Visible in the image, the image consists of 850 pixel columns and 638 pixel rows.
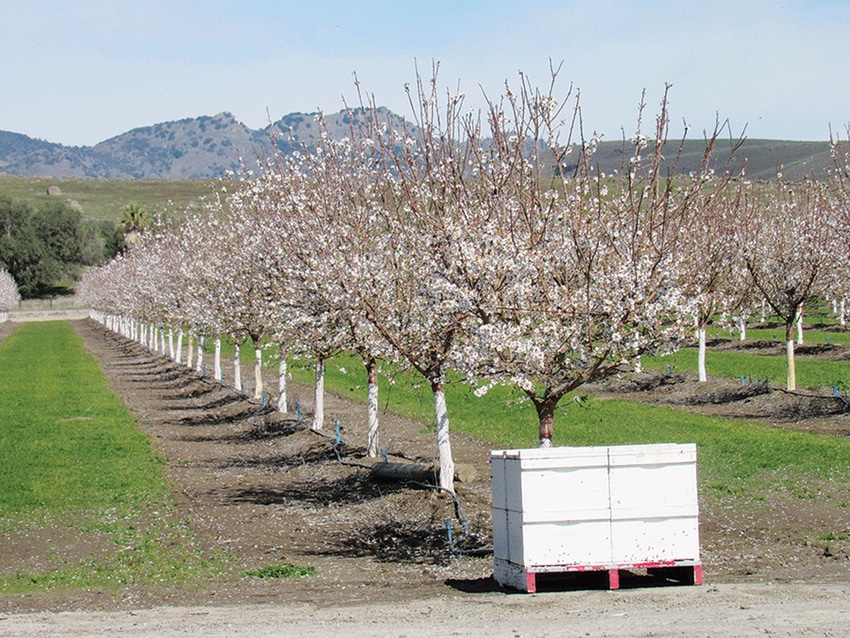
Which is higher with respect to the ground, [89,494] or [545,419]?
[545,419]

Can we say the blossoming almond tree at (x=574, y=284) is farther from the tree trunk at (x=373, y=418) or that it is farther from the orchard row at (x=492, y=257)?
the tree trunk at (x=373, y=418)

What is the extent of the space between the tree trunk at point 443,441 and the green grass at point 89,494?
4829mm

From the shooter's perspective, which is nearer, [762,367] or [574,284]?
[574,284]

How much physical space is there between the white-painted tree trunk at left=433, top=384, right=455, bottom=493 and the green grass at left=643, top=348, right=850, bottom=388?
76.2 ft

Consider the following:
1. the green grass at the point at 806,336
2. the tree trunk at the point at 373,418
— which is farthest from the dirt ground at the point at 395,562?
the green grass at the point at 806,336

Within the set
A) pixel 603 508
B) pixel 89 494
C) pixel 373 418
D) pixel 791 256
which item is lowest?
pixel 89 494

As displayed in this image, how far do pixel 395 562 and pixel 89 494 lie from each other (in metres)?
11.1

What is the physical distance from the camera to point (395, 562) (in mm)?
17016

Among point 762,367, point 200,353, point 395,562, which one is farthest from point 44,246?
point 395,562

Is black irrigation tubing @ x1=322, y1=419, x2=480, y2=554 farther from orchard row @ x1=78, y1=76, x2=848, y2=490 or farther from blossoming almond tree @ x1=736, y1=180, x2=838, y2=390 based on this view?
blossoming almond tree @ x1=736, y1=180, x2=838, y2=390

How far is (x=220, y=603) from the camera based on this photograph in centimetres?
1407

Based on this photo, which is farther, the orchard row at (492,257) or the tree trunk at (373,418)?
the tree trunk at (373,418)

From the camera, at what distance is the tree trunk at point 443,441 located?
20.0 metres

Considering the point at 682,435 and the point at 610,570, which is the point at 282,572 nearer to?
the point at 610,570
